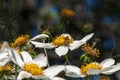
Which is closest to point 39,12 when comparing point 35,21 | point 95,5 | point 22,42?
point 35,21

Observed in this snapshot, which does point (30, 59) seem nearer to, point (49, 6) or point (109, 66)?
point (109, 66)

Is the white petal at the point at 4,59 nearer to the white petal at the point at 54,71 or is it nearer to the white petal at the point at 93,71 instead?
the white petal at the point at 54,71

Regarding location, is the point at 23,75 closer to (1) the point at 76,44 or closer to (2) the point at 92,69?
(2) the point at 92,69

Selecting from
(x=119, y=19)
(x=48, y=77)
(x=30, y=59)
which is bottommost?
(x=48, y=77)

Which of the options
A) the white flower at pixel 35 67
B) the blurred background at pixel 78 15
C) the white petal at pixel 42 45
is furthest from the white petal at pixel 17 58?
the blurred background at pixel 78 15

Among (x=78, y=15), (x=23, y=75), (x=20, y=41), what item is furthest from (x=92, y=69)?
(x=78, y=15)
